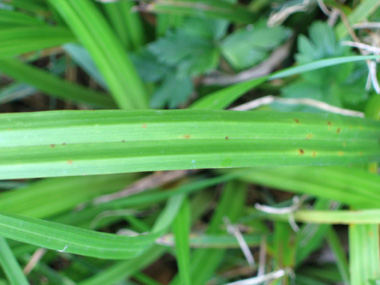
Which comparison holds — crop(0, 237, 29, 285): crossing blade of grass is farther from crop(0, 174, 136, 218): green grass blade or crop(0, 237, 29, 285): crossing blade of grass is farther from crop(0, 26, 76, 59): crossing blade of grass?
crop(0, 26, 76, 59): crossing blade of grass

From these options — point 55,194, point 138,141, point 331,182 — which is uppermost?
point 138,141

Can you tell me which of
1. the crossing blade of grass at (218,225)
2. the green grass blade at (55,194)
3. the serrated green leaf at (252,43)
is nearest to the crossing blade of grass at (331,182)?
the crossing blade of grass at (218,225)

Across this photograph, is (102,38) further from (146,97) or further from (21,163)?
(21,163)

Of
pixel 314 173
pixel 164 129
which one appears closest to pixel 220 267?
pixel 314 173

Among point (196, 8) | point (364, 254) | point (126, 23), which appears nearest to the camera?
point (364, 254)

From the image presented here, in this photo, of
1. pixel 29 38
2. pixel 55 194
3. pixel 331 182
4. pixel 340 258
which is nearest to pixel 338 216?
pixel 331 182

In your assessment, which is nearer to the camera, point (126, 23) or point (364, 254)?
point (364, 254)

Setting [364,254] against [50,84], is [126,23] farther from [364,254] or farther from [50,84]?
[364,254]
